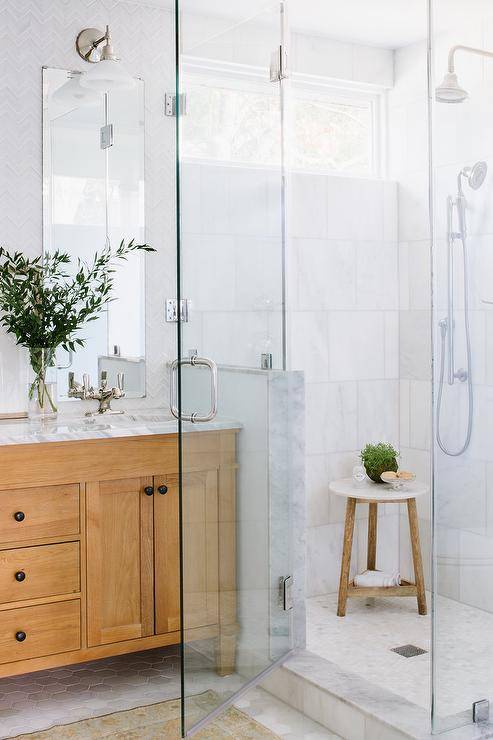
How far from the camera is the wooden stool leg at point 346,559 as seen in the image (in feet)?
11.4

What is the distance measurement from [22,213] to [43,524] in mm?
1173

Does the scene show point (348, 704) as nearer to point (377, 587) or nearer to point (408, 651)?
point (408, 651)

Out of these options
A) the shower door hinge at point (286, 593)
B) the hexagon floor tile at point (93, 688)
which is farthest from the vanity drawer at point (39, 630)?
the shower door hinge at point (286, 593)

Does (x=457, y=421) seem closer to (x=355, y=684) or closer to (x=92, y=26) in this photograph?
(x=355, y=684)

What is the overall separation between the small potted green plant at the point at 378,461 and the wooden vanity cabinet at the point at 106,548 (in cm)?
92

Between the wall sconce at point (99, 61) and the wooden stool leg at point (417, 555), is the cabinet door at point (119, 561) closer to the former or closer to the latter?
the wooden stool leg at point (417, 555)

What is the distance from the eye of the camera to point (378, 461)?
355 centimetres

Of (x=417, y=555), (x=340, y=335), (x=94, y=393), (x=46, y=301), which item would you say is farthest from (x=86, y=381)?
(x=417, y=555)

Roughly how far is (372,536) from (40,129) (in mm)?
2122

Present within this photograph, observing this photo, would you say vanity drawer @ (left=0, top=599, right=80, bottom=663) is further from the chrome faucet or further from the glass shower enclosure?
the glass shower enclosure

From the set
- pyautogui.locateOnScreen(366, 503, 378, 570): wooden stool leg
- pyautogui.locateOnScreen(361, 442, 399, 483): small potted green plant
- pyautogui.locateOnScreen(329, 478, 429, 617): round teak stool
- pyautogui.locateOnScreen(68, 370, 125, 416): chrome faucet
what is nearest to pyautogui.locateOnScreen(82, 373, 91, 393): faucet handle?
pyautogui.locateOnScreen(68, 370, 125, 416): chrome faucet

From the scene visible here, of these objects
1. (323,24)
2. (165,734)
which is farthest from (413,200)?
(165,734)

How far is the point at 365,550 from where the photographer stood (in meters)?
3.89

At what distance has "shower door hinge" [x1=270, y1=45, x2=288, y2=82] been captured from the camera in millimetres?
2764
